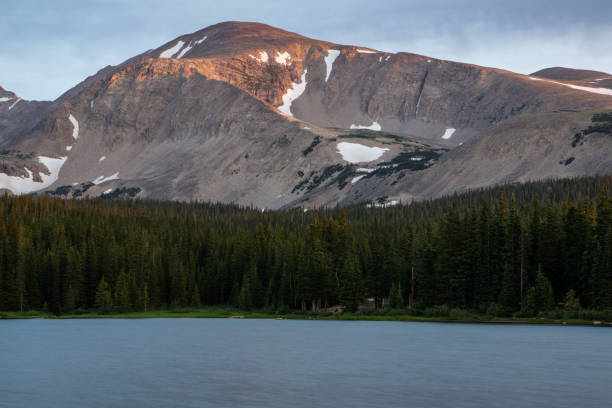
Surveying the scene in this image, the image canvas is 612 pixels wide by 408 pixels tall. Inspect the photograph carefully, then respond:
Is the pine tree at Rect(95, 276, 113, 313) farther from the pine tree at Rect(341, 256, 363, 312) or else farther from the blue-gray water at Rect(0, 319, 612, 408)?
the pine tree at Rect(341, 256, 363, 312)

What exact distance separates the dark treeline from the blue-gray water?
1178 cm

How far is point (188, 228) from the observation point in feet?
454

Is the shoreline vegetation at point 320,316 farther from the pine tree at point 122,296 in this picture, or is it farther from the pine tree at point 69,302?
the pine tree at point 69,302

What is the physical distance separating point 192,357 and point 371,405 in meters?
21.8

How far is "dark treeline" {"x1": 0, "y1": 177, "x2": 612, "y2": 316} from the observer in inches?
3314

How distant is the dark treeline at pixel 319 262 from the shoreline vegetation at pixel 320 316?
1.81m

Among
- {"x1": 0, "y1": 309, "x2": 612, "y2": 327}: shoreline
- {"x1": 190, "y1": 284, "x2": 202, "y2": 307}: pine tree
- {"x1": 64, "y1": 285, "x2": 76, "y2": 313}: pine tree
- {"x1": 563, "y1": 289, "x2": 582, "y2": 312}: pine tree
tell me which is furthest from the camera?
{"x1": 190, "y1": 284, "x2": 202, "y2": 307}: pine tree

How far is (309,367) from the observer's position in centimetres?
4719

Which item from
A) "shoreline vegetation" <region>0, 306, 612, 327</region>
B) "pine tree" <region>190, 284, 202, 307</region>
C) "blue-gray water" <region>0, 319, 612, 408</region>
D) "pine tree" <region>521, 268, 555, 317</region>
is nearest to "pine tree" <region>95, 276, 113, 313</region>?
"shoreline vegetation" <region>0, 306, 612, 327</region>

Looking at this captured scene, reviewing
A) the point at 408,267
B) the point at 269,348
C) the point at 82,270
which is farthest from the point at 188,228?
the point at 269,348

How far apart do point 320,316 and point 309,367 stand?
4905cm

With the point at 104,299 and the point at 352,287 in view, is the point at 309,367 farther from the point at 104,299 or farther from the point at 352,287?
the point at 104,299

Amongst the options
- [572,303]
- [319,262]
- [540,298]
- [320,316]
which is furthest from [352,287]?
[572,303]

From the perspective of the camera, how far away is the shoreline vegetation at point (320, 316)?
7681 cm
